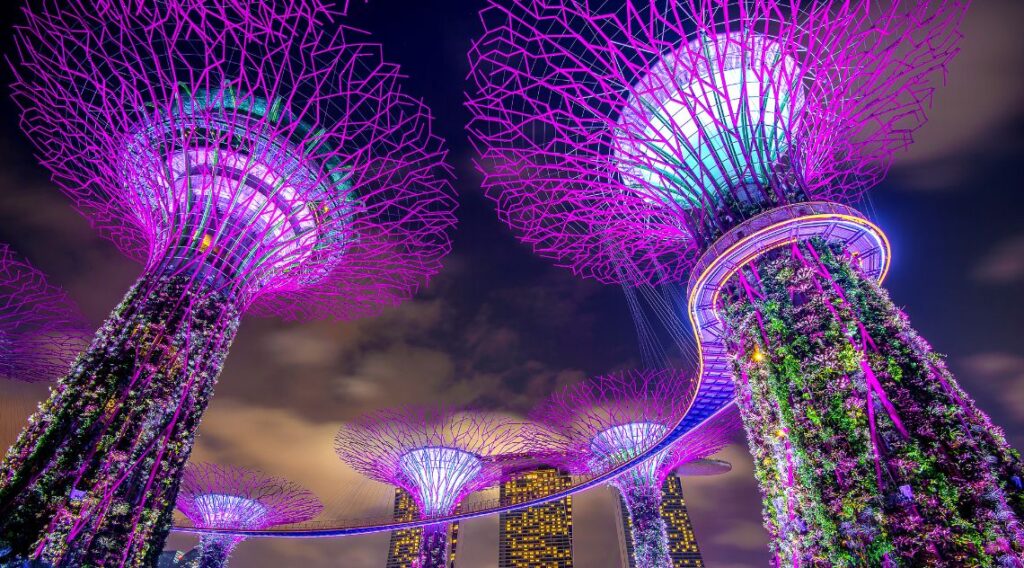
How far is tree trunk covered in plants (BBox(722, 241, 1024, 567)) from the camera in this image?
801cm

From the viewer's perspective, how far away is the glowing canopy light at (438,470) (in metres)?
30.0

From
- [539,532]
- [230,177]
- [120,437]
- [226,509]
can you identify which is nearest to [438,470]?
[226,509]

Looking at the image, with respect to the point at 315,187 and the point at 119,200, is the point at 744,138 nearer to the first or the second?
the point at 315,187

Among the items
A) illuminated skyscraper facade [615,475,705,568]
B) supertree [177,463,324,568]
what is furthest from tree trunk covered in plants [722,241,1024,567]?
illuminated skyscraper facade [615,475,705,568]

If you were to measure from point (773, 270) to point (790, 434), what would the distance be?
388cm

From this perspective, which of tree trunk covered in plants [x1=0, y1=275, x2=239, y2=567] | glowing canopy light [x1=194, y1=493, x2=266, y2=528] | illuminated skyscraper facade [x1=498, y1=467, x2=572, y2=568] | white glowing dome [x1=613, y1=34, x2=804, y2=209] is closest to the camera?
tree trunk covered in plants [x1=0, y1=275, x2=239, y2=567]

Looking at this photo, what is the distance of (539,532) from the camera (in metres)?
100

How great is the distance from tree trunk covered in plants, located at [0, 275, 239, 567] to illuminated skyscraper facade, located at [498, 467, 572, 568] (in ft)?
295

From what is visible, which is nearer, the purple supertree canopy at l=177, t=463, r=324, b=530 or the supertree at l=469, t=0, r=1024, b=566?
the supertree at l=469, t=0, r=1024, b=566

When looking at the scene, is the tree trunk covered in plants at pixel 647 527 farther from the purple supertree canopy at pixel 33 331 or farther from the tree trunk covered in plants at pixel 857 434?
the purple supertree canopy at pixel 33 331

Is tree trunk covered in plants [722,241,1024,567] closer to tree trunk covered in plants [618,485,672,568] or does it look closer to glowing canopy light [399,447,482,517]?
tree trunk covered in plants [618,485,672,568]

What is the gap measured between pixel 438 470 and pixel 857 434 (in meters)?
25.5

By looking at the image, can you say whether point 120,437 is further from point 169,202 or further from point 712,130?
point 712,130

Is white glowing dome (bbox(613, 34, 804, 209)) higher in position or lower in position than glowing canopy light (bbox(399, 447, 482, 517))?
Result: higher
